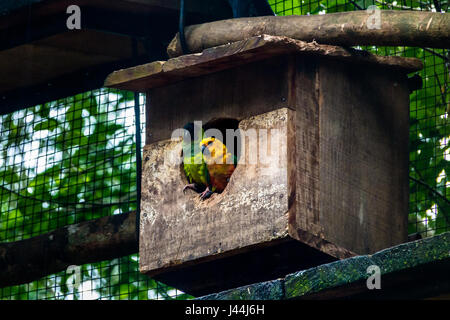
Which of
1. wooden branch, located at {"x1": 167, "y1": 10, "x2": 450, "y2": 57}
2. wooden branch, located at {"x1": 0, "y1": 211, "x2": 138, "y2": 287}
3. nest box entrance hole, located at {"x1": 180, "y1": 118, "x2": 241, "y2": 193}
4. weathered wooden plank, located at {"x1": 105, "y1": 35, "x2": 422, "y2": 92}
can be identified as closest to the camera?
wooden branch, located at {"x1": 167, "y1": 10, "x2": 450, "y2": 57}

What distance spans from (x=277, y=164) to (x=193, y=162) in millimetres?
532

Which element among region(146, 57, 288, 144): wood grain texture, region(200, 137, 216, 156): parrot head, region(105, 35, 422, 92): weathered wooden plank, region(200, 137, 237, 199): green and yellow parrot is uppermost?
region(105, 35, 422, 92): weathered wooden plank

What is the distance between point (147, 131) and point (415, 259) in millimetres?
2132

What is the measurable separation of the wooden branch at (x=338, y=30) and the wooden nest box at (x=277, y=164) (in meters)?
0.10

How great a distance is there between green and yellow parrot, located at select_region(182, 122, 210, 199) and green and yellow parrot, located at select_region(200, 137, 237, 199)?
23 millimetres

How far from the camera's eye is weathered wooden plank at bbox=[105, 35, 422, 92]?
13.2 feet

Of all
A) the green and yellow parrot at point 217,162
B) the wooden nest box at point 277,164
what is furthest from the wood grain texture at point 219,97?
the green and yellow parrot at point 217,162

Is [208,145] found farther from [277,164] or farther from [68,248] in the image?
[68,248]

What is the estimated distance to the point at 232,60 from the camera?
13.6 feet

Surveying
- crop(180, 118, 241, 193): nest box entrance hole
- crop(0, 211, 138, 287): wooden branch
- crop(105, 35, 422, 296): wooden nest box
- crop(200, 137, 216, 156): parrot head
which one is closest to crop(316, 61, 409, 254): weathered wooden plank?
crop(105, 35, 422, 296): wooden nest box

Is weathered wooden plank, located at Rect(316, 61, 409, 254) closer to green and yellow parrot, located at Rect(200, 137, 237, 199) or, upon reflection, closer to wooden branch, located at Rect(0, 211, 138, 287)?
green and yellow parrot, located at Rect(200, 137, 237, 199)
